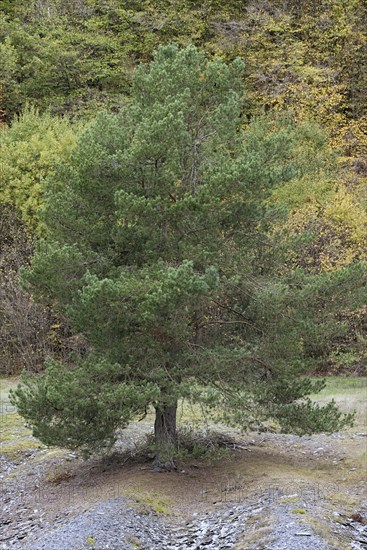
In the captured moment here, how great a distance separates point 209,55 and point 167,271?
2479 cm

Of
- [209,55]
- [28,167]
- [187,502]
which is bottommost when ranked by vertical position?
[187,502]

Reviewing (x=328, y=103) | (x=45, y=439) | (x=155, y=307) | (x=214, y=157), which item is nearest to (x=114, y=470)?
(x=45, y=439)

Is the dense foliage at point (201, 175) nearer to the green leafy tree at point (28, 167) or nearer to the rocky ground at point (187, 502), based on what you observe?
the green leafy tree at point (28, 167)

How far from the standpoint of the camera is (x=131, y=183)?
11.0 metres

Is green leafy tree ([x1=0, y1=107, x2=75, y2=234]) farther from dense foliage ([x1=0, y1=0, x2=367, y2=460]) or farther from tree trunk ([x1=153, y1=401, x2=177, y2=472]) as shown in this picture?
tree trunk ([x1=153, y1=401, x2=177, y2=472])

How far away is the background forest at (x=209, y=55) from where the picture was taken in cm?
2445

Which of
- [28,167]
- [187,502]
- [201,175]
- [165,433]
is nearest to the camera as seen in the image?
[187,502]

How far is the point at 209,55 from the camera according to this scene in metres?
32.3

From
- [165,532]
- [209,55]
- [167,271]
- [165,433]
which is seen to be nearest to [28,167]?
[209,55]

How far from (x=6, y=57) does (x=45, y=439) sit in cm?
2488

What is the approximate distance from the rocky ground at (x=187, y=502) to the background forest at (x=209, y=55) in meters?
11.1

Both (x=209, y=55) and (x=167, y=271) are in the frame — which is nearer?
(x=167, y=271)

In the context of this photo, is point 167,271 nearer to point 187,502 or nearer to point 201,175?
point 201,175

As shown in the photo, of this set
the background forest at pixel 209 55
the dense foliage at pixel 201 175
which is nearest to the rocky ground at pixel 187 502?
the dense foliage at pixel 201 175
